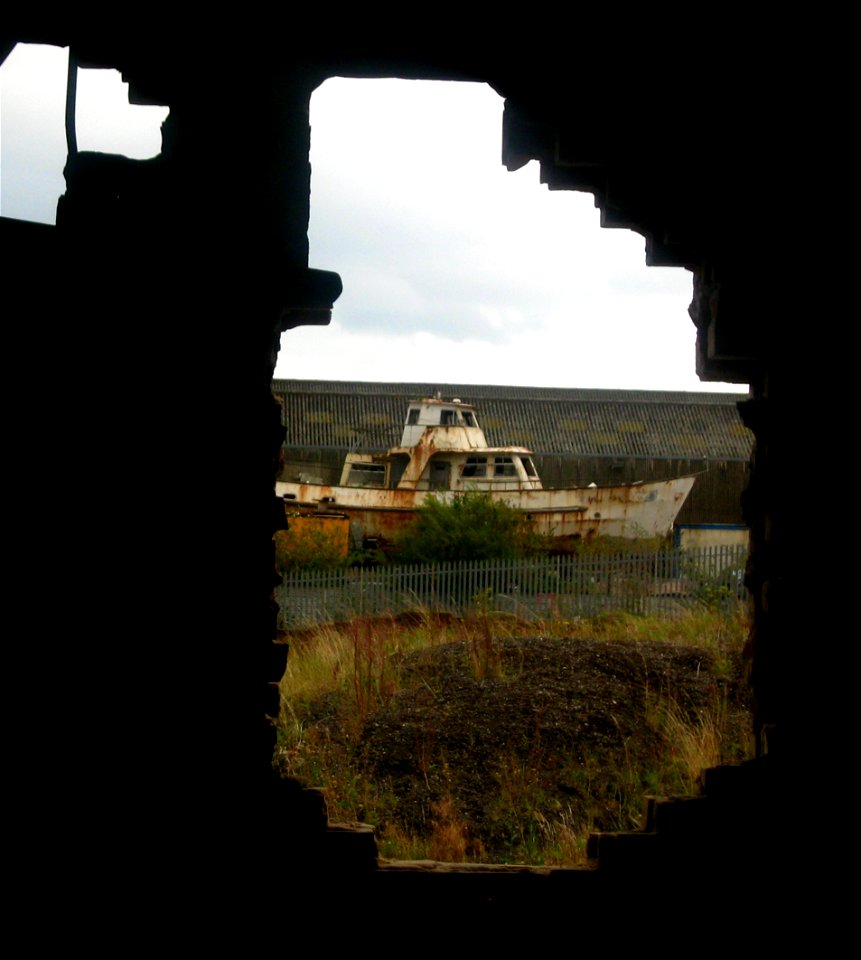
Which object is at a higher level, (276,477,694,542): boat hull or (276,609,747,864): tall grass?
(276,477,694,542): boat hull

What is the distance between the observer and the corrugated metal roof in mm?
29516

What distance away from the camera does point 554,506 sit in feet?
67.5

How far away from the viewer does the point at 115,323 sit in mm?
3498

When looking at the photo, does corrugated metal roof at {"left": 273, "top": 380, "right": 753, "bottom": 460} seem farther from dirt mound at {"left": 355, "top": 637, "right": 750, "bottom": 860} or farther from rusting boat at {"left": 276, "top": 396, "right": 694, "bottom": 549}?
dirt mound at {"left": 355, "top": 637, "right": 750, "bottom": 860}

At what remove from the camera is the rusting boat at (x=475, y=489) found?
20.6 m

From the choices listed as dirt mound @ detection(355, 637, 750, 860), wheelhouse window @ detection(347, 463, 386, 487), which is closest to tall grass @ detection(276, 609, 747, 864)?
dirt mound @ detection(355, 637, 750, 860)

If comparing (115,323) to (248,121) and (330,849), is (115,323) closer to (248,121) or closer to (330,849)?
(248,121)

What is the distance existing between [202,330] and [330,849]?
6.24 ft

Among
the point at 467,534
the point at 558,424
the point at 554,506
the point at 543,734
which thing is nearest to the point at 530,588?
the point at 467,534

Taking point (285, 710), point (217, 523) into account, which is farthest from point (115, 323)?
point (285, 710)

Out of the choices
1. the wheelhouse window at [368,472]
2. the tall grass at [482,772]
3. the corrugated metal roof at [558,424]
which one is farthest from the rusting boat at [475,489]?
the tall grass at [482,772]

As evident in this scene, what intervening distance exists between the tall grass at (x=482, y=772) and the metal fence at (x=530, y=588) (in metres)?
3.00

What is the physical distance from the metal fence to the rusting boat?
571cm

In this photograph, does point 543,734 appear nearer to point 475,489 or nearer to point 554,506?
point 475,489
